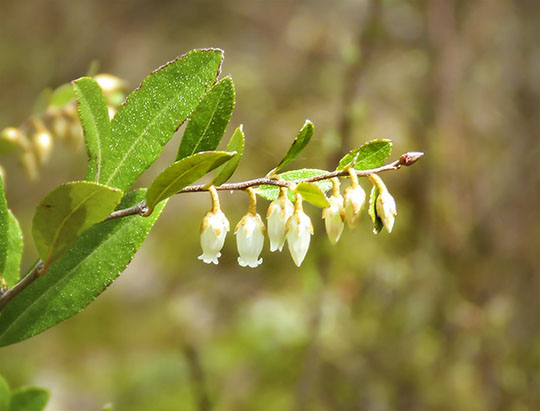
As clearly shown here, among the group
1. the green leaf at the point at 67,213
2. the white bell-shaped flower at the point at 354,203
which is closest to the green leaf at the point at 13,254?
the green leaf at the point at 67,213

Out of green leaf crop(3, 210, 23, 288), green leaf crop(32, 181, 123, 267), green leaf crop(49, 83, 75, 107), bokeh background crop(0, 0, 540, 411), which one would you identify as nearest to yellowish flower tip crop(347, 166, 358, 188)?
green leaf crop(32, 181, 123, 267)

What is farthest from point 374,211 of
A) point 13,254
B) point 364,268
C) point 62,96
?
point 364,268

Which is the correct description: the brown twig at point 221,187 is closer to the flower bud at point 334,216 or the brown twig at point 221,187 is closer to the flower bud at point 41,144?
the flower bud at point 334,216

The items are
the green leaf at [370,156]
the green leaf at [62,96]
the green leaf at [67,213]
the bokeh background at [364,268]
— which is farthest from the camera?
the bokeh background at [364,268]

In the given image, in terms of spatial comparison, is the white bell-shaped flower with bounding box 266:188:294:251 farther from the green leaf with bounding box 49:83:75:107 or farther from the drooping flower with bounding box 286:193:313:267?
the green leaf with bounding box 49:83:75:107

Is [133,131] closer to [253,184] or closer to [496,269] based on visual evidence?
[253,184]

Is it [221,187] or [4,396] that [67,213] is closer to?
[221,187]
